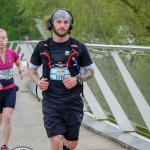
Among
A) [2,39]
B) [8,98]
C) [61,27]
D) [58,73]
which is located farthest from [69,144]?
[2,39]

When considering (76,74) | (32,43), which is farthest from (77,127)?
(32,43)

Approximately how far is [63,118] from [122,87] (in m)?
3.05

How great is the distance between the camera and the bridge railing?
7.87 m

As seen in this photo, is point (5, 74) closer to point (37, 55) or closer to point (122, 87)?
point (122, 87)

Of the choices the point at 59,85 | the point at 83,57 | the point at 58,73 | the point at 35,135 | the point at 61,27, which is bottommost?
the point at 35,135

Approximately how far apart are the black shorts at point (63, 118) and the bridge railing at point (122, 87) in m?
1.51

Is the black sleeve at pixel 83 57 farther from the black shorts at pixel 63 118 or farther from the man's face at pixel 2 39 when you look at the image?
the man's face at pixel 2 39

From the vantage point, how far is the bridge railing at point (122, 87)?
7.87 metres

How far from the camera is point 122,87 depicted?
8.96 metres

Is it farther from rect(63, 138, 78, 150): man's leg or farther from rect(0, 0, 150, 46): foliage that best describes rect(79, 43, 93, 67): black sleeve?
rect(0, 0, 150, 46): foliage

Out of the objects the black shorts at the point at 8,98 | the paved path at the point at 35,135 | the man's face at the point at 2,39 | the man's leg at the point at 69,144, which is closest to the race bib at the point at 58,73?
the man's leg at the point at 69,144

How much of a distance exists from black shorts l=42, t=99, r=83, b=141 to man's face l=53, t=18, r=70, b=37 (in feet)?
2.23

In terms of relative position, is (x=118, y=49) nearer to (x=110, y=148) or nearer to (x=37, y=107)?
(x=110, y=148)

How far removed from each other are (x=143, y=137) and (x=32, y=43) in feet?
24.7
